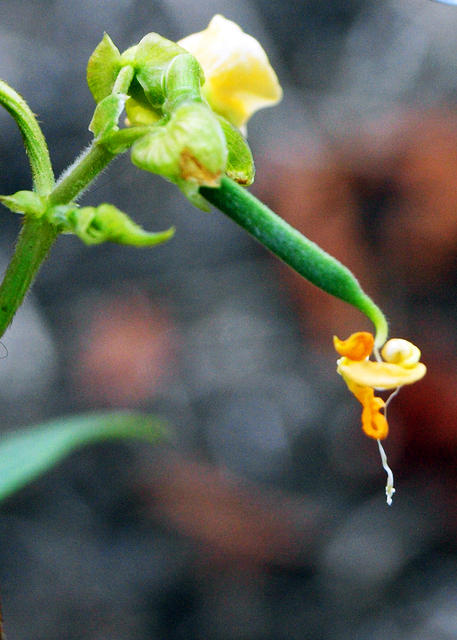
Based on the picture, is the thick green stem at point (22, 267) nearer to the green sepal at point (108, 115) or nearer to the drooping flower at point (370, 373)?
the green sepal at point (108, 115)

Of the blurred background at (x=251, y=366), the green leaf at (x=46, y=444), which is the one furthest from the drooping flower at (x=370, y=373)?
the blurred background at (x=251, y=366)

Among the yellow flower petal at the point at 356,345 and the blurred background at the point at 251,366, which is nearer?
the yellow flower petal at the point at 356,345

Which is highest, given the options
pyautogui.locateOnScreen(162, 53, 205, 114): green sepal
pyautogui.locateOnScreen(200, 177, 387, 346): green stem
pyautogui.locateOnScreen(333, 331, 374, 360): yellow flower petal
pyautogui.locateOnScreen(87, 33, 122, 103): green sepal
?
pyautogui.locateOnScreen(87, 33, 122, 103): green sepal

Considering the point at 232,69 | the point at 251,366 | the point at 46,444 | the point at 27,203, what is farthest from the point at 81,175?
the point at 251,366

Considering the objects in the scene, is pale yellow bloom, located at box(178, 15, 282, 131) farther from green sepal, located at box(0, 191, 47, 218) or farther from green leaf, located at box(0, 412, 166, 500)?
green leaf, located at box(0, 412, 166, 500)

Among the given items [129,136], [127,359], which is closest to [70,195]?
[129,136]

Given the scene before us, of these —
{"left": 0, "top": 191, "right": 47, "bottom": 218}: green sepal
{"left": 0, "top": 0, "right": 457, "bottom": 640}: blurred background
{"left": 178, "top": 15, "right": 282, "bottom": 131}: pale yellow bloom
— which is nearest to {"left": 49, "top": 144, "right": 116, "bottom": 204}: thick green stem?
{"left": 0, "top": 191, "right": 47, "bottom": 218}: green sepal
